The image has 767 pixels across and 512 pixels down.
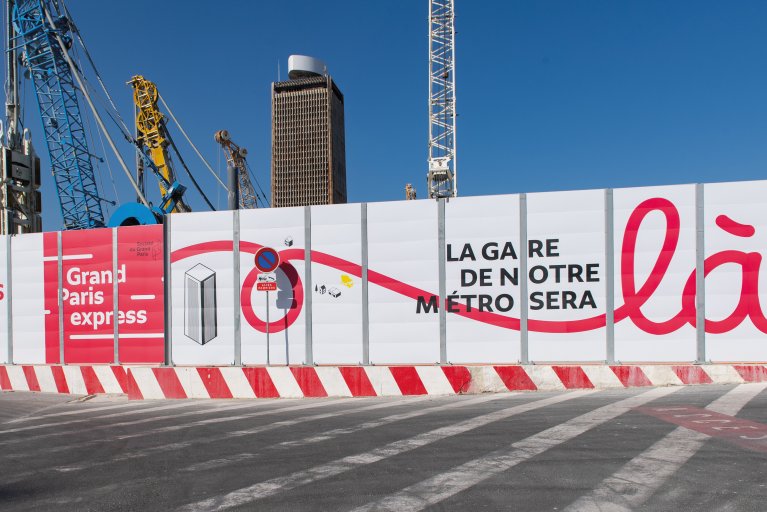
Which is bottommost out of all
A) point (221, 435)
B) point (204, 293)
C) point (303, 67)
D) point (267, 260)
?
point (221, 435)

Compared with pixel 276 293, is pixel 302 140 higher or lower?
higher

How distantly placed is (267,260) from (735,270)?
870 centimetres

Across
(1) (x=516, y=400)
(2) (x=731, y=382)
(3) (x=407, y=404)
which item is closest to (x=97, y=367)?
(3) (x=407, y=404)

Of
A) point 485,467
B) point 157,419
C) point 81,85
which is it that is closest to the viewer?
point 485,467

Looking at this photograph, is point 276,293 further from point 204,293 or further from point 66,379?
point 66,379

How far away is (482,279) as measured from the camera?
11.0 m

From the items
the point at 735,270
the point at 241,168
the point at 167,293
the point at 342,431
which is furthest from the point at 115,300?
the point at 241,168

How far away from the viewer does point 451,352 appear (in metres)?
11.1

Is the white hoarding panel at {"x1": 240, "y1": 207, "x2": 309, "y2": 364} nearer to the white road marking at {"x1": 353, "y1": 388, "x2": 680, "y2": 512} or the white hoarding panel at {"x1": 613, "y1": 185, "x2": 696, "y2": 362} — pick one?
the white road marking at {"x1": 353, "y1": 388, "x2": 680, "y2": 512}

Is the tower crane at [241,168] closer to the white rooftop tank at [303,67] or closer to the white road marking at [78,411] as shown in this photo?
the white rooftop tank at [303,67]

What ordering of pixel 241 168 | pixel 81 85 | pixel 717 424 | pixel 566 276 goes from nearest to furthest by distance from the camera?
pixel 717 424 < pixel 566 276 < pixel 81 85 < pixel 241 168

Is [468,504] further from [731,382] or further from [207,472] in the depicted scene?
[731,382]

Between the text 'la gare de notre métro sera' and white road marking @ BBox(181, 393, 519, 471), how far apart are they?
1866 mm

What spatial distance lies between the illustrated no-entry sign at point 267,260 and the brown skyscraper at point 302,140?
17211cm
